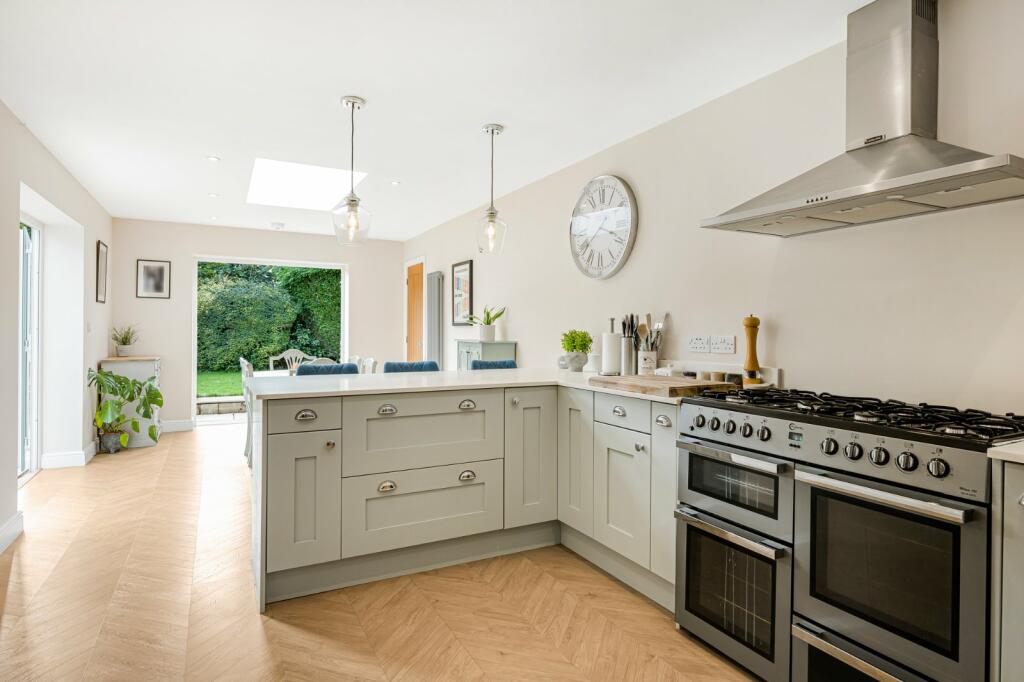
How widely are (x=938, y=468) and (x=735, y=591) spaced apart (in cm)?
85

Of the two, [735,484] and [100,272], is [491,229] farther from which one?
[100,272]

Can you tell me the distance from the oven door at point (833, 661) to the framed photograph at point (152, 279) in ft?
22.5

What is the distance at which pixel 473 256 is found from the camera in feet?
18.4

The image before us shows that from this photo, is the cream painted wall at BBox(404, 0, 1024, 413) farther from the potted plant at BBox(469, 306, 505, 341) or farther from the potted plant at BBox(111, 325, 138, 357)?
the potted plant at BBox(111, 325, 138, 357)

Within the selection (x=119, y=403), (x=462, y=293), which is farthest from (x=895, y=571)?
(x=119, y=403)

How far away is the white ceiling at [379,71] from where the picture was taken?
217 centimetres

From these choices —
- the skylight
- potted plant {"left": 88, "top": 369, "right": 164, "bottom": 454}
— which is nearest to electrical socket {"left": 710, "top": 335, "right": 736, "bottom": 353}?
the skylight

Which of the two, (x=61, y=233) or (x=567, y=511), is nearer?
(x=567, y=511)

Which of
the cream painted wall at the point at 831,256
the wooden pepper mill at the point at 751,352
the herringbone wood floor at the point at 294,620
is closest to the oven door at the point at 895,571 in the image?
the herringbone wood floor at the point at 294,620

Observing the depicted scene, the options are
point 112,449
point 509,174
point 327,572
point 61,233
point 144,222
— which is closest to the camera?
point 327,572

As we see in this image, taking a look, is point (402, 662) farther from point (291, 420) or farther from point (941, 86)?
point (941, 86)

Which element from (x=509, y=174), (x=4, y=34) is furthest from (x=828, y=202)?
(x=4, y=34)

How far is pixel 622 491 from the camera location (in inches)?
100

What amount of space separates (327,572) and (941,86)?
3.07 m
